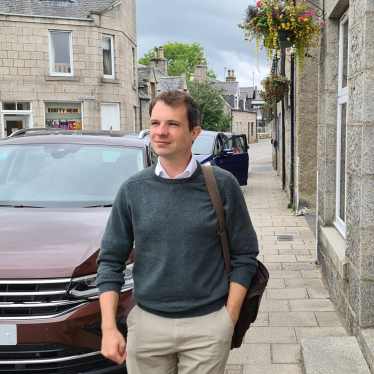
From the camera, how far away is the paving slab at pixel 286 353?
4125 millimetres

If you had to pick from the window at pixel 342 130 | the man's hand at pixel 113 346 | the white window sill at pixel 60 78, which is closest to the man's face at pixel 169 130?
the man's hand at pixel 113 346

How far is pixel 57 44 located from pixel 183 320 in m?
24.5

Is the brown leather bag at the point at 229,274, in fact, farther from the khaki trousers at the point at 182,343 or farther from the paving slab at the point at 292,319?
the paving slab at the point at 292,319

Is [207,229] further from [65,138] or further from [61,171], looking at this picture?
[65,138]

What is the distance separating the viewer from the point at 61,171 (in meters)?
4.83

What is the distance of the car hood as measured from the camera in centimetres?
320

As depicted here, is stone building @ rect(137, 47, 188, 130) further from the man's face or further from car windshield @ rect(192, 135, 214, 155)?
the man's face

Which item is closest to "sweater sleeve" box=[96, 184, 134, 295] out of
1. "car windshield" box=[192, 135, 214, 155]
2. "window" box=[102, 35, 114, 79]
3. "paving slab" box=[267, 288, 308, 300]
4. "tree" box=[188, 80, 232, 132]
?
"paving slab" box=[267, 288, 308, 300]

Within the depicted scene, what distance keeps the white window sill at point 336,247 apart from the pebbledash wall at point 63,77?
2052 cm

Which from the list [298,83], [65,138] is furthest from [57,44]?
[65,138]

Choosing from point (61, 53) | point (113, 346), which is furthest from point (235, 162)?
point (61, 53)

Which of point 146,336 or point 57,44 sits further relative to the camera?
point 57,44

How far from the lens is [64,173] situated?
4.80m

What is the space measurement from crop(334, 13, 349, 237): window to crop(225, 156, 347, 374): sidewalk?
854 mm
